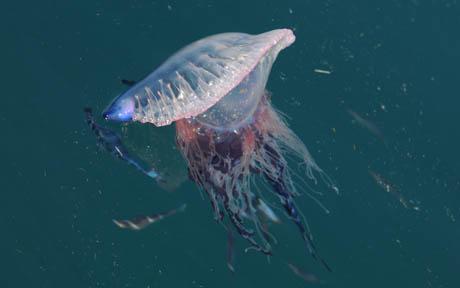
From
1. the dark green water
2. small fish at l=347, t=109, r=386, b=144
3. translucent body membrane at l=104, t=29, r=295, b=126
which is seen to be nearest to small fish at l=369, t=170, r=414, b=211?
the dark green water

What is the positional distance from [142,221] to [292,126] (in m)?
1.31

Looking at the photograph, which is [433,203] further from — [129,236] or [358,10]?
[129,236]

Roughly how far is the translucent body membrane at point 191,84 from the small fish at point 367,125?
1128mm

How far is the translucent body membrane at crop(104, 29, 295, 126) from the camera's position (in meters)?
2.27

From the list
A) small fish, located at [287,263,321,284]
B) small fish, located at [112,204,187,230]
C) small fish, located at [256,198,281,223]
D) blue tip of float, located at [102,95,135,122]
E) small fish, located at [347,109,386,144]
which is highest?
blue tip of float, located at [102,95,135,122]

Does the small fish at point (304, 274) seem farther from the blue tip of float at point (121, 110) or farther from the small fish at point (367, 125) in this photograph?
the blue tip of float at point (121, 110)

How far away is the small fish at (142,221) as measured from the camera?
13.2 ft

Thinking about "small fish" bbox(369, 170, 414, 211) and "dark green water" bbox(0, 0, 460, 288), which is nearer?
"dark green water" bbox(0, 0, 460, 288)

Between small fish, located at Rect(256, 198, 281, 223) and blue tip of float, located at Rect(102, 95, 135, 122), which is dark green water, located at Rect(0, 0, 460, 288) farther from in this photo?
blue tip of float, located at Rect(102, 95, 135, 122)

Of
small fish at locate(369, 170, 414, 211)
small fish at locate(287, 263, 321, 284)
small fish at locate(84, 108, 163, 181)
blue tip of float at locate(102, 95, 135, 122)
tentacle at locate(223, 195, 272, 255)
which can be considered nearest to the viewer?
blue tip of float at locate(102, 95, 135, 122)

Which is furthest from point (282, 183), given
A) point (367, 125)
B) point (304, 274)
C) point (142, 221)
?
point (142, 221)

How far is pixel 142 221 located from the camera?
410cm

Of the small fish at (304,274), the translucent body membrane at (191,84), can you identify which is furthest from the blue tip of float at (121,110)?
the small fish at (304,274)

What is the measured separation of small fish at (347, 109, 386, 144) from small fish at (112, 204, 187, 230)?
1258 millimetres
